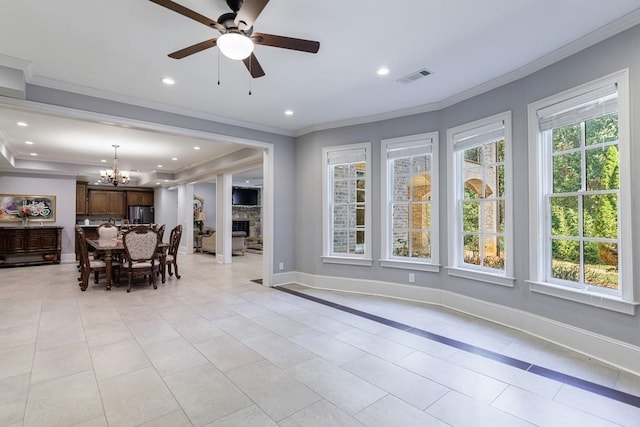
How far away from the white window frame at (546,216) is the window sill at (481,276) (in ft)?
0.78

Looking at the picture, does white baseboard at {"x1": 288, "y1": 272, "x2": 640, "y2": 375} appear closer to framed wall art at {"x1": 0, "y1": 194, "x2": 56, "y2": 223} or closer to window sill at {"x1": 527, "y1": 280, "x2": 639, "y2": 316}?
window sill at {"x1": 527, "y1": 280, "x2": 639, "y2": 316}

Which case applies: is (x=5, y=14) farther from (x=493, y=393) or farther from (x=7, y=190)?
(x=7, y=190)

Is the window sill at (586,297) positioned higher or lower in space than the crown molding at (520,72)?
lower

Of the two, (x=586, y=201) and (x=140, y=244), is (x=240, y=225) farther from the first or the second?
(x=586, y=201)

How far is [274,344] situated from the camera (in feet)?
10.0

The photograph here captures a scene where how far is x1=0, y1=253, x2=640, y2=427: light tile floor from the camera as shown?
198 cm

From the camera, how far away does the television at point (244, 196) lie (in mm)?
13203

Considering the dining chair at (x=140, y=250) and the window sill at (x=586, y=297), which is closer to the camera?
the window sill at (x=586, y=297)

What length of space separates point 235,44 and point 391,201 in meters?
3.37

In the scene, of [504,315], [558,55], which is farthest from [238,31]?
[504,315]

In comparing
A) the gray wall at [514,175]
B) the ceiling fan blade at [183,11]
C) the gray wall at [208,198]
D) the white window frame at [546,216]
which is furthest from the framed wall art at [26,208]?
the white window frame at [546,216]

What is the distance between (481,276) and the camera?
12.4 ft

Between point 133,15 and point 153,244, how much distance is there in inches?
159

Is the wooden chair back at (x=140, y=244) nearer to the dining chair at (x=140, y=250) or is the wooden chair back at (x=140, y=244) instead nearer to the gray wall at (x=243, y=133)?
the dining chair at (x=140, y=250)
